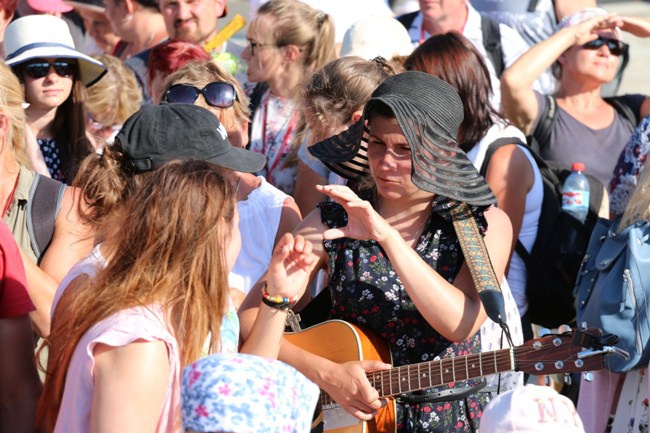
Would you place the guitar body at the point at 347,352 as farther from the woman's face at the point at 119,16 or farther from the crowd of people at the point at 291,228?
the woman's face at the point at 119,16

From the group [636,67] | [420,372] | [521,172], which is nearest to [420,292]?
[420,372]

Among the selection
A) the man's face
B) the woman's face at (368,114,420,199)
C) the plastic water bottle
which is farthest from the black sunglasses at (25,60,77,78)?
the plastic water bottle

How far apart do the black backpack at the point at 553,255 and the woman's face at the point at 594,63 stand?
40.5 inches

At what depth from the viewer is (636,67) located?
549 inches

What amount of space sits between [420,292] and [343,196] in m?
0.37

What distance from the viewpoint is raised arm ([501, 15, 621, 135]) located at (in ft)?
18.0

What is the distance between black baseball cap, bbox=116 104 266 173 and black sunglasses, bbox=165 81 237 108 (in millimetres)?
1020

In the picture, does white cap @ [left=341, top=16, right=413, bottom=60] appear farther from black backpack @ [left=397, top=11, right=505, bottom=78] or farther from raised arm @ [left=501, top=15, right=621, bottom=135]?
black backpack @ [left=397, top=11, right=505, bottom=78]

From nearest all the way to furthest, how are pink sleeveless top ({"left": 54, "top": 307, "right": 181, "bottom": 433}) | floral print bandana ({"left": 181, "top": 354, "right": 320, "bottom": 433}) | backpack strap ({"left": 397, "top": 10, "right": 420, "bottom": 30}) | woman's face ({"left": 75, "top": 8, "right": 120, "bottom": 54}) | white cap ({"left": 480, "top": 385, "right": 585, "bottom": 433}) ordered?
1. floral print bandana ({"left": 181, "top": 354, "right": 320, "bottom": 433})
2. white cap ({"left": 480, "top": 385, "right": 585, "bottom": 433})
3. pink sleeveless top ({"left": 54, "top": 307, "right": 181, "bottom": 433})
4. backpack strap ({"left": 397, "top": 10, "right": 420, "bottom": 30})
5. woman's face ({"left": 75, "top": 8, "right": 120, "bottom": 54})

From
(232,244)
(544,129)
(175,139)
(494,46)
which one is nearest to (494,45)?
(494,46)

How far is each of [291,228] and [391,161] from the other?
91 centimetres

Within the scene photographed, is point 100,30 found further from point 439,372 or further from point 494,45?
point 439,372

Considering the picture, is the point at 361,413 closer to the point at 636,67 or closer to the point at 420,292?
the point at 420,292

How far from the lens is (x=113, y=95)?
5.91 meters
